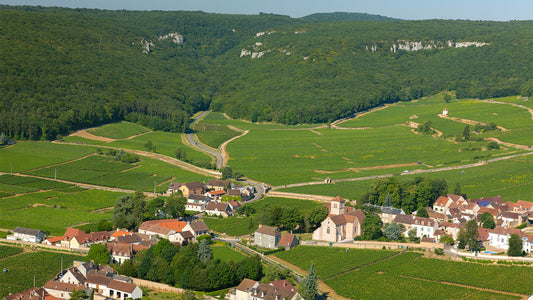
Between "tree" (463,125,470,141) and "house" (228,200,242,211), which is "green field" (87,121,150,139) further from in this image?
"tree" (463,125,470,141)

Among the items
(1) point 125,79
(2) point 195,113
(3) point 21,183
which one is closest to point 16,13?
(1) point 125,79

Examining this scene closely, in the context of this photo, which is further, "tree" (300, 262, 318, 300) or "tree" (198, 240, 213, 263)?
"tree" (198, 240, 213, 263)

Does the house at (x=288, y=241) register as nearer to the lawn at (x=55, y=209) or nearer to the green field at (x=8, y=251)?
the lawn at (x=55, y=209)

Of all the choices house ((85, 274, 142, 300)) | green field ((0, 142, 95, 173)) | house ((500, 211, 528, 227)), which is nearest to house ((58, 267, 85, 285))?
house ((85, 274, 142, 300))

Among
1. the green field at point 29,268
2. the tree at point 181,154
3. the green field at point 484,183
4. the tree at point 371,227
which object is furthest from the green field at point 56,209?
the tree at point 371,227

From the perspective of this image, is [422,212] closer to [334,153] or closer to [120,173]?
[334,153]

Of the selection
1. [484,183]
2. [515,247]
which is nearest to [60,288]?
[515,247]
